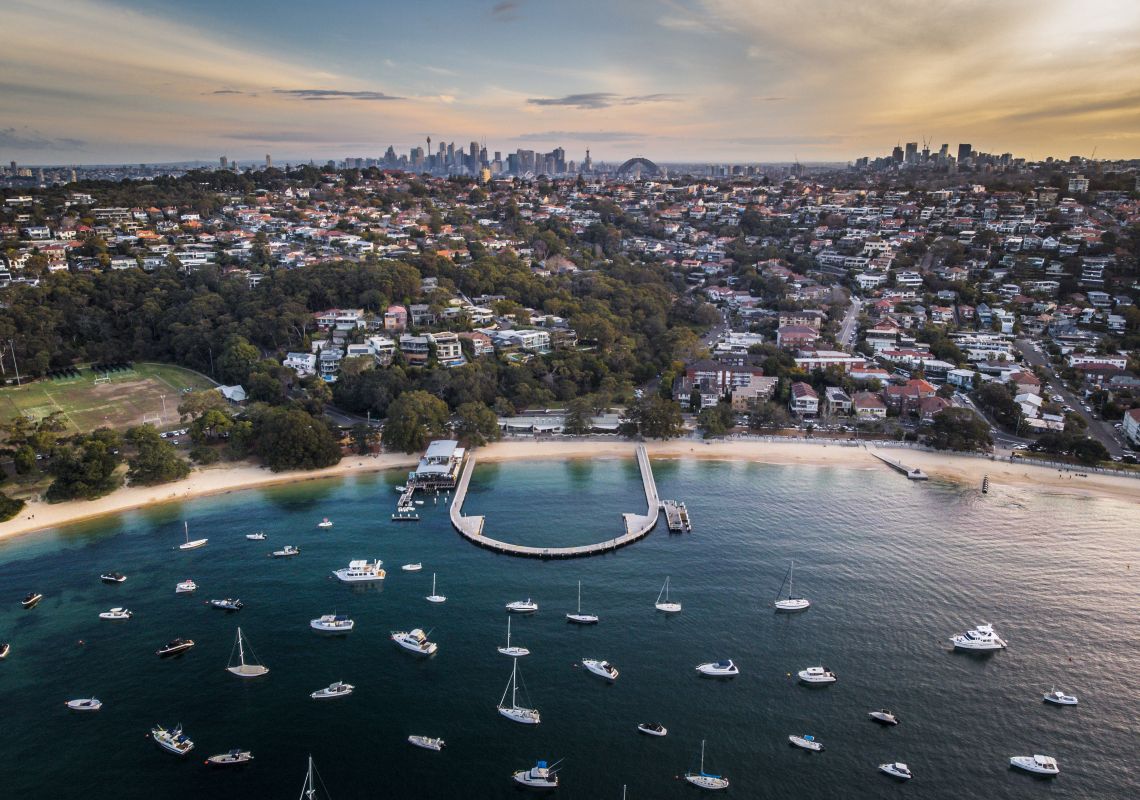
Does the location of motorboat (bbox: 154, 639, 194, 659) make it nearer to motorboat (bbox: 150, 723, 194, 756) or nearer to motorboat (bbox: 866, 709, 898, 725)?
motorboat (bbox: 150, 723, 194, 756)

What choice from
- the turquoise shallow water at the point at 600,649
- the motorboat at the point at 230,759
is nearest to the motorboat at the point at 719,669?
the turquoise shallow water at the point at 600,649

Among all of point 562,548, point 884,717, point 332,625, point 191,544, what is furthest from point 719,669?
point 191,544

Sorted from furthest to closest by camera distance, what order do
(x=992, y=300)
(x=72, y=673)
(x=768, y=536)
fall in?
(x=992, y=300)
(x=768, y=536)
(x=72, y=673)

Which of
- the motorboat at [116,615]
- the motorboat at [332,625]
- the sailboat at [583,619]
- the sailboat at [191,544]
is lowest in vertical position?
the motorboat at [116,615]

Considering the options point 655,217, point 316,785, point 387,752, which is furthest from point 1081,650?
point 655,217

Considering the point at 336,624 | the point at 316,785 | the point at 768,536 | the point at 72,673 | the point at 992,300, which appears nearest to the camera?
the point at 316,785

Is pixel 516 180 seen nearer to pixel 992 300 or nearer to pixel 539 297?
pixel 539 297

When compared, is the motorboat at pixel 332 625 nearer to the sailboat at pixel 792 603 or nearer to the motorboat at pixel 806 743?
the motorboat at pixel 806 743
